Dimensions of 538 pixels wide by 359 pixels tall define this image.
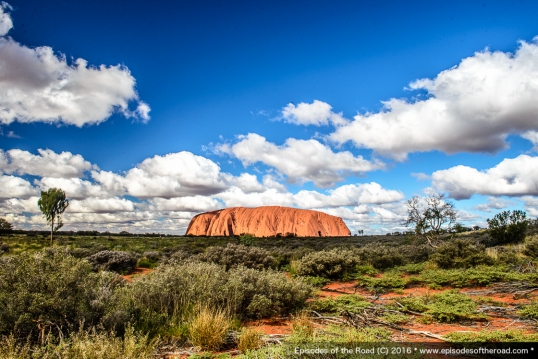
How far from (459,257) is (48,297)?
14271mm

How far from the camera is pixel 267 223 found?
139 m

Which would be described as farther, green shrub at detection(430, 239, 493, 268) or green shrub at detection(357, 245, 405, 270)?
green shrub at detection(357, 245, 405, 270)

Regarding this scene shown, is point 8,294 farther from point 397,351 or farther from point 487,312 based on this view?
point 487,312

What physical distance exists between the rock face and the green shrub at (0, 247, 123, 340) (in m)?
125

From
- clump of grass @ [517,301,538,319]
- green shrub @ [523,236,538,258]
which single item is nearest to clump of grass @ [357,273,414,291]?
clump of grass @ [517,301,538,319]

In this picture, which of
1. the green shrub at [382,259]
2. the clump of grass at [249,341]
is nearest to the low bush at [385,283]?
the green shrub at [382,259]

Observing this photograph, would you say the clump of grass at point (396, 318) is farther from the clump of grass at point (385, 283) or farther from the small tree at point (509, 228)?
the small tree at point (509, 228)

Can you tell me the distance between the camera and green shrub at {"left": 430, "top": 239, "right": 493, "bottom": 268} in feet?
41.4

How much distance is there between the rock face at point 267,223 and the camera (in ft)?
441

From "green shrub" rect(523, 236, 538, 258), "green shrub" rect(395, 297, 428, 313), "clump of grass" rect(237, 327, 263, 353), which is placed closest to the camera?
"clump of grass" rect(237, 327, 263, 353)

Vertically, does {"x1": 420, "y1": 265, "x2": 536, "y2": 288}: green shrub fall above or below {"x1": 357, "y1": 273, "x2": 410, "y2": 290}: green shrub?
above

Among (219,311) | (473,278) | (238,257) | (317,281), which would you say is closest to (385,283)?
(317,281)

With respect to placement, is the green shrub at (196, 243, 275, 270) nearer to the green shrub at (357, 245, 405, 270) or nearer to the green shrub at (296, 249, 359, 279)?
the green shrub at (296, 249, 359, 279)

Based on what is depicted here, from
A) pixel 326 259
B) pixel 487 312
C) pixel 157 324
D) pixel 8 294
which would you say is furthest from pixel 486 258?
pixel 8 294
